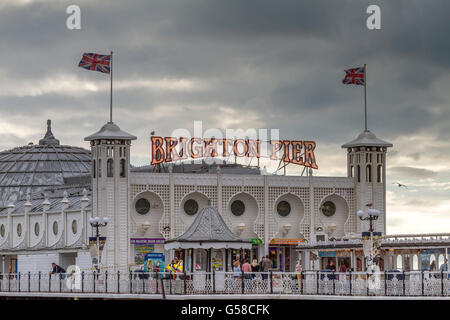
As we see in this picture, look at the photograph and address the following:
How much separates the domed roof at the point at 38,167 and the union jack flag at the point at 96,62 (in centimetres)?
3200

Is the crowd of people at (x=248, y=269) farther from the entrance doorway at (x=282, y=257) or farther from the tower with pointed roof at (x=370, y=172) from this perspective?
the tower with pointed roof at (x=370, y=172)

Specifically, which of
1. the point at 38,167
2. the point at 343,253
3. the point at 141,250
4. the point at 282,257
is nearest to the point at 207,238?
the point at 343,253

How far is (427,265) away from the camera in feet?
273

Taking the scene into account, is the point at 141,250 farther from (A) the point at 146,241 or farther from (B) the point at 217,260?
(B) the point at 217,260

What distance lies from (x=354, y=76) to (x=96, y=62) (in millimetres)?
19577

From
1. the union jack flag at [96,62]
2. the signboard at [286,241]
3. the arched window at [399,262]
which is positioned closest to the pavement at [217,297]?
the arched window at [399,262]

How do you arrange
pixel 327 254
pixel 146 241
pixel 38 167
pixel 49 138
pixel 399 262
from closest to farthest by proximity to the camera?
pixel 399 262 < pixel 327 254 < pixel 146 241 < pixel 38 167 < pixel 49 138

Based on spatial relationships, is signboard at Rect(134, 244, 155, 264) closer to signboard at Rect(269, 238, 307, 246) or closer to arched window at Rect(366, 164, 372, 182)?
signboard at Rect(269, 238, 307, 246)

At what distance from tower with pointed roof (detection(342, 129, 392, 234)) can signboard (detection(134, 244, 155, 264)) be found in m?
16.8

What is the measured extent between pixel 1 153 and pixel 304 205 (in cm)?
4718

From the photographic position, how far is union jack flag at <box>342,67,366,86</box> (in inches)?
3871

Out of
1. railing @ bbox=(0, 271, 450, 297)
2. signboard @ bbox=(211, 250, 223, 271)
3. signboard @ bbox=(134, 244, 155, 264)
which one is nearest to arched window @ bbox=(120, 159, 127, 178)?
signboard @ bbox=(134, 244, 155, 264)

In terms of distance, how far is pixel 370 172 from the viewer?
102062 mm
